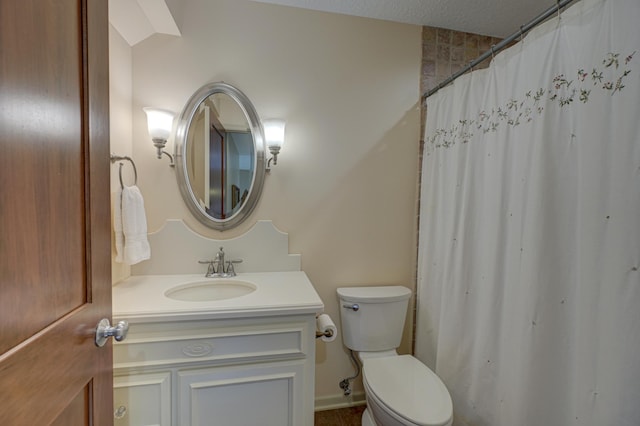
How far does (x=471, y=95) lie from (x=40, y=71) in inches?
62.0

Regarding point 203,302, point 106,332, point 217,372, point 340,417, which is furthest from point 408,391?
point 106,332

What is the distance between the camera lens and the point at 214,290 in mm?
1521

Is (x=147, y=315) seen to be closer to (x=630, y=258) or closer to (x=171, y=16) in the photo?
(x=171, y=16)

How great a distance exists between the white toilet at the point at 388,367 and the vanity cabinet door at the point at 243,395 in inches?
14.4

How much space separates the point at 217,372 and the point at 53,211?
2.87 ft

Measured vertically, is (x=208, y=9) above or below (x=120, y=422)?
above

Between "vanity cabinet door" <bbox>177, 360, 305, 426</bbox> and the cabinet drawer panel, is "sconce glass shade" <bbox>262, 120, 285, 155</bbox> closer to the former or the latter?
the cabinet drawer panel

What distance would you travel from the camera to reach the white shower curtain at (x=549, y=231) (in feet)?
2.60

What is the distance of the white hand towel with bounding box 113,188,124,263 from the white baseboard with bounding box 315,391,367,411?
55.6 inches

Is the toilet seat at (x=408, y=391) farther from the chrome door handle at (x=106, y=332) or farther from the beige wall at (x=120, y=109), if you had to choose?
the beige wall at (x=120, y=109)

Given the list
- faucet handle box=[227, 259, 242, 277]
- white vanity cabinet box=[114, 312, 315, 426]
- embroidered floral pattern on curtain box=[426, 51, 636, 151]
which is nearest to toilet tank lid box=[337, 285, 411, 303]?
white vanity cabinet box=[114, 312, 315, 426]

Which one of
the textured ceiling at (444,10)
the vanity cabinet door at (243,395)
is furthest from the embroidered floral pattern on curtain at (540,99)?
the vanity cabinet door at (243,395)

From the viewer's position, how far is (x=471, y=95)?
4.58 feet

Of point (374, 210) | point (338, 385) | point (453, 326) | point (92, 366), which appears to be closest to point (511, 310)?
point (453, 326)
